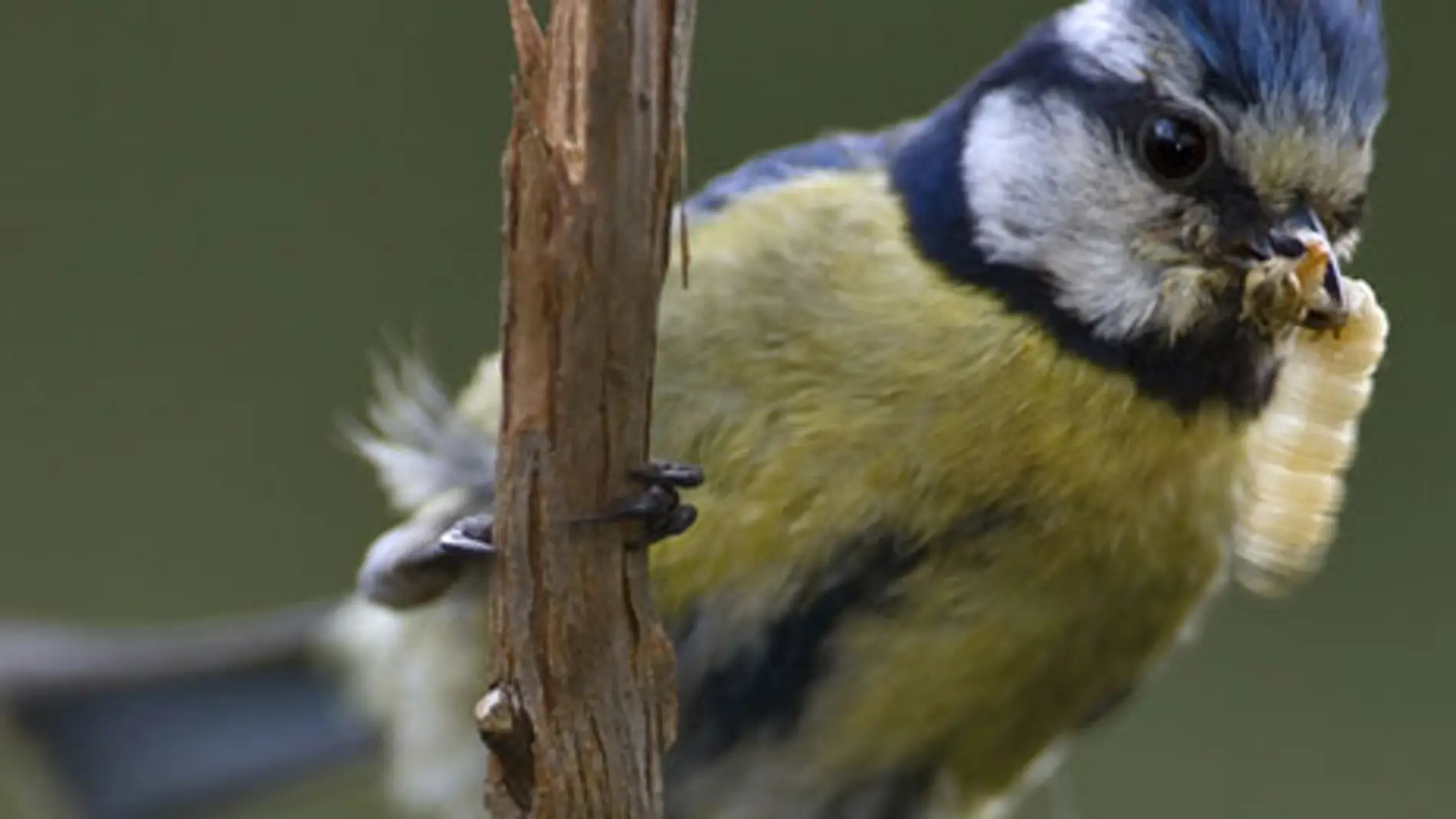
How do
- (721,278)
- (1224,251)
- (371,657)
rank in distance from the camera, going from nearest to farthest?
(1224,251)
(721,278)
(371,657)

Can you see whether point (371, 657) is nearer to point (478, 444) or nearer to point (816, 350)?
point (478, 444)

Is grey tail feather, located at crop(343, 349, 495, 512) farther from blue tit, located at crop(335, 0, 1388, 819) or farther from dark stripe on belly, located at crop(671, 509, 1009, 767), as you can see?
dark stripe on belly, located at crop(671, 509, 1009, 767)

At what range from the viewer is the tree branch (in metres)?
1.06

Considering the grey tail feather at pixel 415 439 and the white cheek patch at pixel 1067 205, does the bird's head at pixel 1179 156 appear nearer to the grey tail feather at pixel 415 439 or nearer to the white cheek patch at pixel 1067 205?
the white cheek patch at pixel 1067 205

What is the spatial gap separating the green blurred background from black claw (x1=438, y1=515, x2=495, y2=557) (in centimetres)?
101

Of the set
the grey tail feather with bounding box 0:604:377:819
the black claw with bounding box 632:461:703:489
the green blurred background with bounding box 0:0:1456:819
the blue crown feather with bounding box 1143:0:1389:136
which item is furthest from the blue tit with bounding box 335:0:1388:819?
the green blurred background with bounding box 0:0:1456:819

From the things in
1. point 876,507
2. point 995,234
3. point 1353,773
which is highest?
point 995,234

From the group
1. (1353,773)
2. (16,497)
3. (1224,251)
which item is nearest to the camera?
(1224,251)

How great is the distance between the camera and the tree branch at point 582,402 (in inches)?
41.6

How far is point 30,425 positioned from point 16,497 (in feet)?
0.19

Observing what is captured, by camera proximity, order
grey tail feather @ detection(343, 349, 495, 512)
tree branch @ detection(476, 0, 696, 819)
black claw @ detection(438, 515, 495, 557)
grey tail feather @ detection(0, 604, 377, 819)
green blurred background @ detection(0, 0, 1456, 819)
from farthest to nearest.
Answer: green blurred background @ detection(0, 0, 1456, 819) → grey tail feather @ detection(0, 604, 377, 819) → grey tail feather @ detection(343, 349, 495, 512) → black claw @ detection(438, 515, 495, 557) → tree branch @ detection(476, 0, 696, 819)

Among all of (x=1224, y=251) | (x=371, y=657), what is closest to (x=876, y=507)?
(x=1224, y=251)

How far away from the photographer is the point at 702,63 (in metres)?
2.45

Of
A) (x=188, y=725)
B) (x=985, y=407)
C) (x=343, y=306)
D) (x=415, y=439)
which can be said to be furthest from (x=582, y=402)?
(x=343, y=306)
